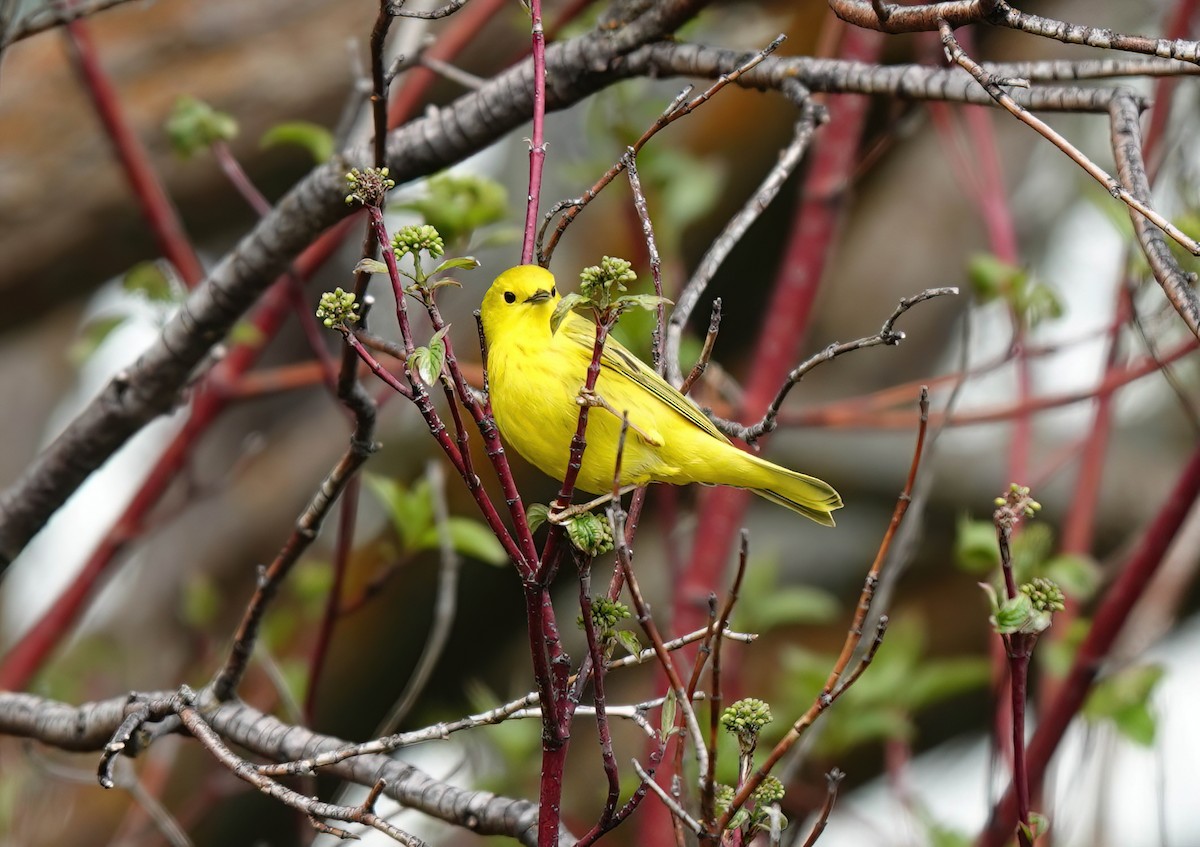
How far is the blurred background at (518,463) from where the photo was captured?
3.49m

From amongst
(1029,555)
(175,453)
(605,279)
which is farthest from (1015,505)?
(175,453)

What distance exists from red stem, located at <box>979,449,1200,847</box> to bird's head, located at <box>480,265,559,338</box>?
1.28m

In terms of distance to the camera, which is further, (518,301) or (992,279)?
(992,279)

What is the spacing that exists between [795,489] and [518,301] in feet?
1.91

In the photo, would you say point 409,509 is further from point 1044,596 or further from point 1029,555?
point 1044,596

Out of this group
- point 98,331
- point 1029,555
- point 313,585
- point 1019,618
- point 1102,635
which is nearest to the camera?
point 1019,618

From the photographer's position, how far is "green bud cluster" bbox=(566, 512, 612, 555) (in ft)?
4.36

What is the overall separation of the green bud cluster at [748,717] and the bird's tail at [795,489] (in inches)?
27.3

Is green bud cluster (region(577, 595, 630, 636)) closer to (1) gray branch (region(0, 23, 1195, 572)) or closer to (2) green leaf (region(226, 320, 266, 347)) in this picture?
(1) gray branch (region(0, 23, 1195, 572))

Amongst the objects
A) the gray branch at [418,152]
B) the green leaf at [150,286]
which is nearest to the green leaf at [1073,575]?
the gray branch at [418,152]

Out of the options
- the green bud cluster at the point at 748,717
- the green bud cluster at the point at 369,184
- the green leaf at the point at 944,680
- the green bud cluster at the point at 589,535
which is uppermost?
the green leaf at the point at 944,680

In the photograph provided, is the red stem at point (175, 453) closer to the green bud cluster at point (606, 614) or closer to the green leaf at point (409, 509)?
the green leaf at point (409, 509)

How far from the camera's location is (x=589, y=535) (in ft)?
4.39

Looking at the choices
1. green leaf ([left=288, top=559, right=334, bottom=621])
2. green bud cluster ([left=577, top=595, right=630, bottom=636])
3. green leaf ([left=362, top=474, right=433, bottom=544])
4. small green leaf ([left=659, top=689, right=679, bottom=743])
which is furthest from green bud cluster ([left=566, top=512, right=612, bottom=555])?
green leaf ([left=288, top=559, right=334, bottom=621])
